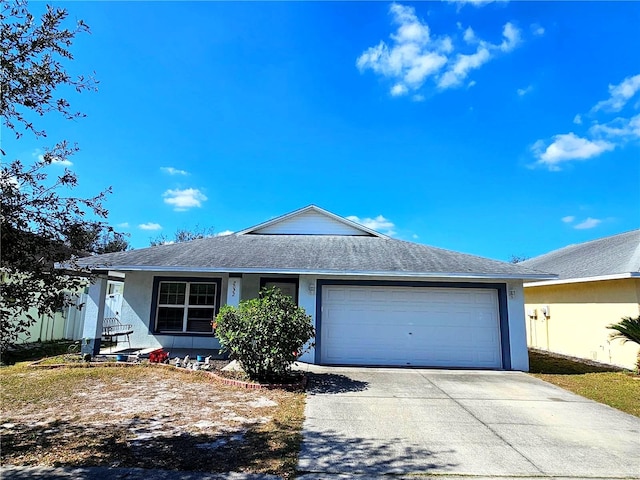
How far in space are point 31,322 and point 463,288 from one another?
10.3m

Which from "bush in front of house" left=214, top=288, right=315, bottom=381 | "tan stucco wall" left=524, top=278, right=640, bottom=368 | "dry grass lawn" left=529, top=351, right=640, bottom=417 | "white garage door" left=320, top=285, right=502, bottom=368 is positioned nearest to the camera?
"dry grass lawn" left=529, top=351, right=640, bottom=417

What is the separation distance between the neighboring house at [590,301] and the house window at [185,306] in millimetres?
10578

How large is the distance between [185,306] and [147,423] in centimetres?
765

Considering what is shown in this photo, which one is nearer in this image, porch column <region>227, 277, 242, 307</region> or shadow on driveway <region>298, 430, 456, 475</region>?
shadow on driveway <region>298, 430, 456, 475</region>

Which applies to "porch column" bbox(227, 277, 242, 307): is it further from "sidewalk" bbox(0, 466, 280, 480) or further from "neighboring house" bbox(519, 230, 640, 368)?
"neighboring house" bbox(519, 230, 640, 368)

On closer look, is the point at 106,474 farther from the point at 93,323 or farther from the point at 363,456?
the point at 93,323

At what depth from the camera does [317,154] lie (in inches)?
655

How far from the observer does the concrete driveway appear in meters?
4.15

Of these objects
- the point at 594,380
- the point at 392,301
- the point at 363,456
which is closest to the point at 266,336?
the point at 363,456

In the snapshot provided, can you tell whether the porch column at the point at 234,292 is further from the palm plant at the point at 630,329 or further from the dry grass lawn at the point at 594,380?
the palm plant at the point at 630,329

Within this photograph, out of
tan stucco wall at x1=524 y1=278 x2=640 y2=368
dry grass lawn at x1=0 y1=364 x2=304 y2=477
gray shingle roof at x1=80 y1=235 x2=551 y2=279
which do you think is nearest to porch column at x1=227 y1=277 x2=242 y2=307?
gray shingle roof at x1=80 y1=235 x2=551 y2=279

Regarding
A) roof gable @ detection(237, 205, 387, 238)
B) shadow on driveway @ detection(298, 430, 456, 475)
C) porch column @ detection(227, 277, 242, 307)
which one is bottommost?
shadow on driveway @ detection(298, 430, 456, 475)

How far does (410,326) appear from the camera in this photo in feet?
36.3

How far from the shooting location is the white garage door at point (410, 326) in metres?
10.9
